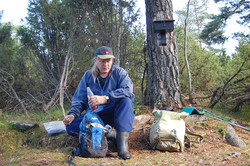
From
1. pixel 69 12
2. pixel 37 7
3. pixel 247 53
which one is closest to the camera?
pixel 247 53

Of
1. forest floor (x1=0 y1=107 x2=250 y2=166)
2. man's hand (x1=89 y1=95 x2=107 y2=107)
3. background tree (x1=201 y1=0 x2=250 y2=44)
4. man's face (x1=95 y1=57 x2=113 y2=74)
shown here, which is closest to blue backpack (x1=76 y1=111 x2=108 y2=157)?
forest floor (x1=0 y1=107 x2=250 y2=166)

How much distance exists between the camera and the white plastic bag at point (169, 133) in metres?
2.60

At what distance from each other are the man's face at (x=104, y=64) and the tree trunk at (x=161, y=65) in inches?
62.8

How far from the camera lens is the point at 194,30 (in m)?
25.4

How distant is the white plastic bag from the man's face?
1.01m

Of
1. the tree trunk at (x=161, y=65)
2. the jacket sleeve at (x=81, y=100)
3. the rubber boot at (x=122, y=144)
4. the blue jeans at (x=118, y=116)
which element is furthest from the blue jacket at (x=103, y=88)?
the tree trunk at (x=161, y=65)

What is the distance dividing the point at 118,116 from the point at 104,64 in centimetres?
75

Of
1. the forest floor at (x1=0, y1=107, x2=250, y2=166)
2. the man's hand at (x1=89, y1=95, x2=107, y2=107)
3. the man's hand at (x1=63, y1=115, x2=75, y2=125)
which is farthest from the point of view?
the man's hand at (x1=63, y1=115, x2=75, y2=125)

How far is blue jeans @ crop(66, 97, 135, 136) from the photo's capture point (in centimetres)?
255

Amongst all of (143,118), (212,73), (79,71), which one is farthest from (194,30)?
(143,118)

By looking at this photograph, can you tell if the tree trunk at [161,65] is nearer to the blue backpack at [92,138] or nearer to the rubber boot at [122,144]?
the rubber boot at [122,144]

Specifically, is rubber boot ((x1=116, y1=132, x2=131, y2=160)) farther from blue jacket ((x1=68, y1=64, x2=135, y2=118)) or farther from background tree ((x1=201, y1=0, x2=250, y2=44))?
background tree ((x1=201, y1=0, x2=250, y2=44))

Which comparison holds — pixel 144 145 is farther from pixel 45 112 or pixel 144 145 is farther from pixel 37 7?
pixel 37 7

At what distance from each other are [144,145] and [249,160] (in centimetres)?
128
